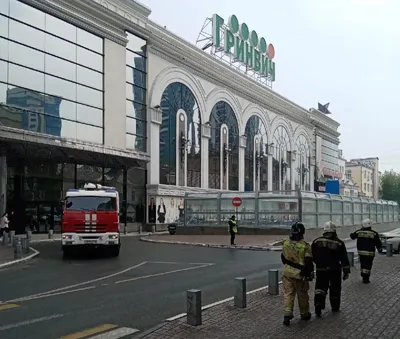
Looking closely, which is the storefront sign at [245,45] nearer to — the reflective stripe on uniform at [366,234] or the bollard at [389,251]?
the bollard at [389,251]

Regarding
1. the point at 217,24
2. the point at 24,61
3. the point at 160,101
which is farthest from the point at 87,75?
the point at 217,24

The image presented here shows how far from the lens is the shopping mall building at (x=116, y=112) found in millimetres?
31938

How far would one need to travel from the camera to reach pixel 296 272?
8.09m

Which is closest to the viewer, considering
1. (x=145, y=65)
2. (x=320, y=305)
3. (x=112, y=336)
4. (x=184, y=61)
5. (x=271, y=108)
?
(x=112, y=336)

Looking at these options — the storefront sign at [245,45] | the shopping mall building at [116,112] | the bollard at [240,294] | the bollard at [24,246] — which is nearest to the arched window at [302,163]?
the storefront sign at [245,45]

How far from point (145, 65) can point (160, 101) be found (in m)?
3.47

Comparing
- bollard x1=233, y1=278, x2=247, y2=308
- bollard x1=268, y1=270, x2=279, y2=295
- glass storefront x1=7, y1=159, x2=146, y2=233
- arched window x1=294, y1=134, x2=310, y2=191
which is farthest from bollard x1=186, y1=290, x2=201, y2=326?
arched window x1=294, y1=134, x2=310, y2=191

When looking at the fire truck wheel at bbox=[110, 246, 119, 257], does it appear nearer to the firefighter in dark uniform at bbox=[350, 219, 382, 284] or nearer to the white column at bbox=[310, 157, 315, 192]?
the firefighter in dark uniform at bbox=[350, 219, 382, 284]

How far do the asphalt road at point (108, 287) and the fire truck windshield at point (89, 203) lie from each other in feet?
6.45

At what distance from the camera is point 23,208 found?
108 ft

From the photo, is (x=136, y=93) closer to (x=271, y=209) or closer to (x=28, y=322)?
(x=271, y=209)

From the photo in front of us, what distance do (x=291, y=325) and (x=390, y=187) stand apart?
11900 cm

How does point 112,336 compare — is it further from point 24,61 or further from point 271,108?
point 271,108

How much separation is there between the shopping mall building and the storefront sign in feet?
8.35
